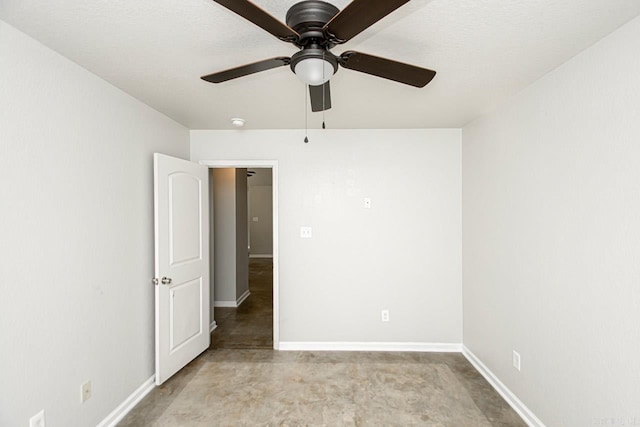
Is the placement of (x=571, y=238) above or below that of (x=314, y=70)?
below

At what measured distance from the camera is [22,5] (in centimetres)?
135

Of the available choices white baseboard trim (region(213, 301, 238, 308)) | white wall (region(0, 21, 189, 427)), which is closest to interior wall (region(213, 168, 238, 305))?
white baseboard trim (region(213, 301, 238, 308))

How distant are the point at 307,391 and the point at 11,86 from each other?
273cm

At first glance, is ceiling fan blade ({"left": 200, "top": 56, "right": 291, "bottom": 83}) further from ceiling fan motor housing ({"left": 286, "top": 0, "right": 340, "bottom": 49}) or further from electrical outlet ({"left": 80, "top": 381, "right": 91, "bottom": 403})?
electrical outlet ({"left": 80, "top": 381, "right": 91, "bottom": 403})

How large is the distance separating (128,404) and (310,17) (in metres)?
2.84

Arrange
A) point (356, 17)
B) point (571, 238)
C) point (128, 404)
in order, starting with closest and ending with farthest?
point (356, 17)
point (571, 238)
point (128, 404)

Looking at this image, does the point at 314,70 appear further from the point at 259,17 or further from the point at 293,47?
the point at 293,47

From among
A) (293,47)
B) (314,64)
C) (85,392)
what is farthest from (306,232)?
(314,64)

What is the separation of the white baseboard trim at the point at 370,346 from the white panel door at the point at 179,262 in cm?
95

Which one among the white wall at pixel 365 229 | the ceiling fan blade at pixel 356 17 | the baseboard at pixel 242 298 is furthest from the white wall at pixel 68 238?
the baseboard at pixel 242 298

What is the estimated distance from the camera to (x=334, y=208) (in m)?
3.39

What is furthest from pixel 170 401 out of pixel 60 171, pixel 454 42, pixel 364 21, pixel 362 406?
pixel 454 42

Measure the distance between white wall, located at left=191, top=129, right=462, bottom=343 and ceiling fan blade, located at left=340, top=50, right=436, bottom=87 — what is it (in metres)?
1.88

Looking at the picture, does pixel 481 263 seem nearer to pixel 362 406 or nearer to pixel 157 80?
pixel 362 406
